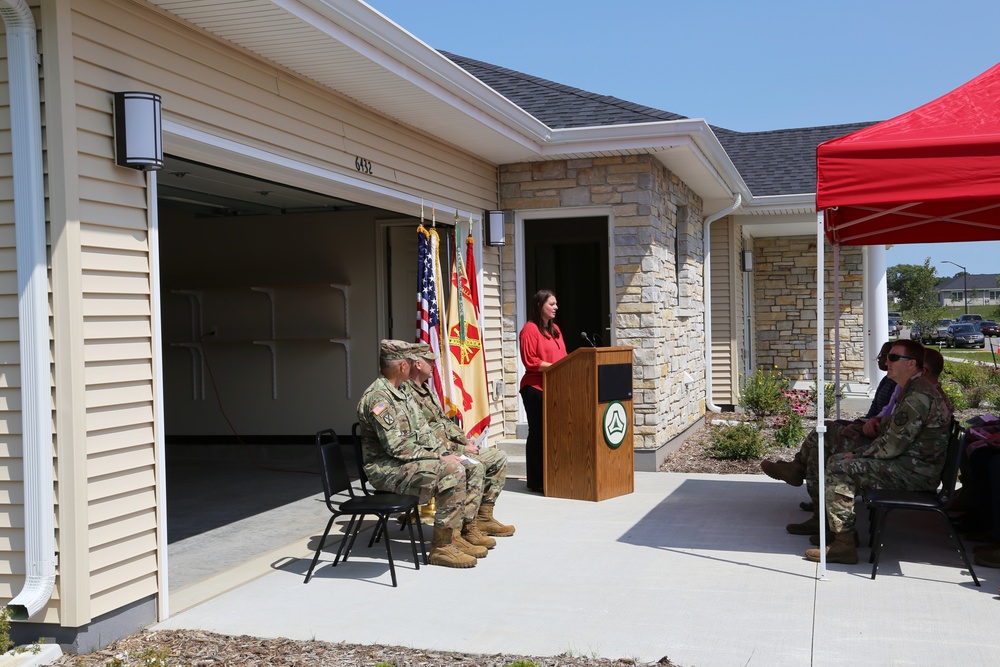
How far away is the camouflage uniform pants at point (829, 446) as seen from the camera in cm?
618

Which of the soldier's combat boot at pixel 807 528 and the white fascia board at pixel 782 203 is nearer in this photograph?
the soldier's combat boot at pixel 807 528

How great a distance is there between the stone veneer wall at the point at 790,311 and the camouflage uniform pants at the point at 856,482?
10.6m

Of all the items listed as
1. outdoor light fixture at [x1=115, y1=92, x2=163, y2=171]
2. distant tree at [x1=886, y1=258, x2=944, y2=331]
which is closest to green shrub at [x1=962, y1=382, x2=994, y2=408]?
outdoor light fixture at [x1=115, y1=92, x2=163, y2=171]

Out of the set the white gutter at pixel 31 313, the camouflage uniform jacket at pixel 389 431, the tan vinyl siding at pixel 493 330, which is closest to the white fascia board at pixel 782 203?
the tan vinyl siding at pixel 493 330

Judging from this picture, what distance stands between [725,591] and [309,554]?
263 centimetres

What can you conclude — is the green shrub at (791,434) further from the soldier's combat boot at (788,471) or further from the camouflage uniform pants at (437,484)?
the camouflage uniform pants at (437,484)

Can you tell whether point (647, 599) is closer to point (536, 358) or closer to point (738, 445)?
point (536, 358)

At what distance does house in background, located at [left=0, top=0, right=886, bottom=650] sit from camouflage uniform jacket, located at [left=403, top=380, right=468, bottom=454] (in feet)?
5.28

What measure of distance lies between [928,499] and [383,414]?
10.0ft

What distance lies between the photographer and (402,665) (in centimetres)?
398

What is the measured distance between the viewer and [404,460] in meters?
5.66

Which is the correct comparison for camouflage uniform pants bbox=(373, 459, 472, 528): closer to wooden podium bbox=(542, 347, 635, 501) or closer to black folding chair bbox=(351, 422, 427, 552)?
black folding chair bbox=(351, 422, 427, 552)

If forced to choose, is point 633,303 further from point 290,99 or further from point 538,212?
point 290,99

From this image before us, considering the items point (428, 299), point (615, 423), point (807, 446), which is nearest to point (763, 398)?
point (615, 423)
